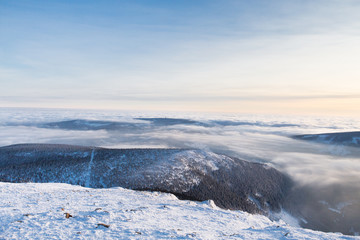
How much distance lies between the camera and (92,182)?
51312 millimetres

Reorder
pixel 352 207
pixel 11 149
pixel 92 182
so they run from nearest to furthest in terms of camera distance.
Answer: pixel 92 182 < pixel 352 207 < pixel 11 149

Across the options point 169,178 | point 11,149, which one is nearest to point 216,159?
point 169,178

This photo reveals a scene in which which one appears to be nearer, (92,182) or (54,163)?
(92,182)

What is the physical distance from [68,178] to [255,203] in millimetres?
55542

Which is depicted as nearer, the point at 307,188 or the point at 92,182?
the point at 92,182

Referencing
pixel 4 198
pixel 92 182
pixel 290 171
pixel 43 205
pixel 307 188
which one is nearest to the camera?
pixel 43 205

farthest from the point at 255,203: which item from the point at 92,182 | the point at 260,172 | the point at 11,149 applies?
the point at 11,149

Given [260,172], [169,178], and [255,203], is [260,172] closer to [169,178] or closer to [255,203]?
[255,203]

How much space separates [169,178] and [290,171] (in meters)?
74.3

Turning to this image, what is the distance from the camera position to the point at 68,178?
52.2m

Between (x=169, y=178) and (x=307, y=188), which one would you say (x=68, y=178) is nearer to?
(x=169, y=178)

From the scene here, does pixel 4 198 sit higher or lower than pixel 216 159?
higher

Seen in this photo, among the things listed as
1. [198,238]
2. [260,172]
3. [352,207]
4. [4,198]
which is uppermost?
[198,238]

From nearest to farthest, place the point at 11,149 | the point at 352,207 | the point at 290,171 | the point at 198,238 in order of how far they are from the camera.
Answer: the point at 198,238
the point at 352,207
the point at 11,149
the point at 290,171
